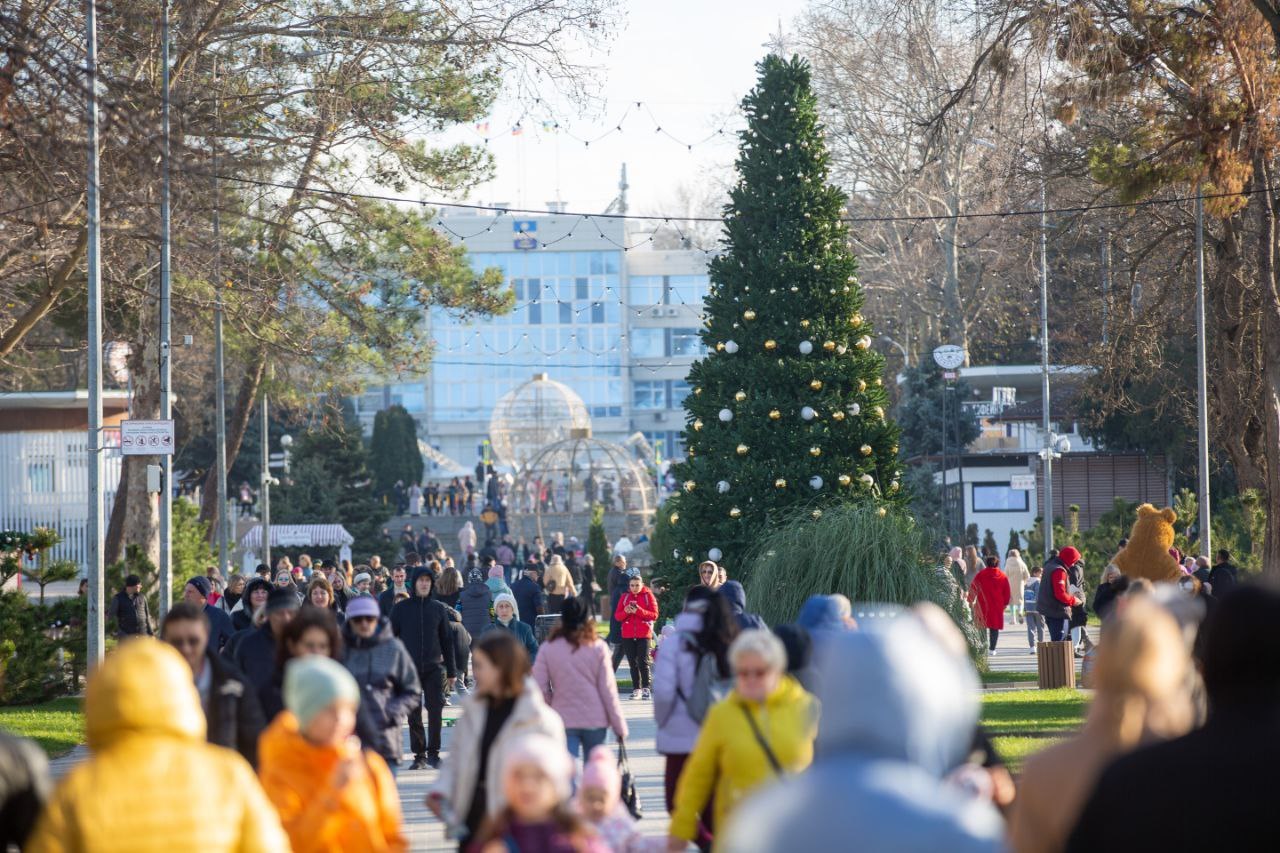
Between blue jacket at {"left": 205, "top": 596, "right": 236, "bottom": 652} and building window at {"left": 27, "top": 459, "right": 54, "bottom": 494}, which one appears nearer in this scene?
blue jacket at {"left": 205, "top": 596, "right": 236, "bottom": 652}

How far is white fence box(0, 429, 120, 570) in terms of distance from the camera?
3591 centimetres

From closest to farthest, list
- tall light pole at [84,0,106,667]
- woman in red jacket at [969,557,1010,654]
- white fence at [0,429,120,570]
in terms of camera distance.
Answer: tall light pole at [84,0,106,667] < woman in red jacket at [969,557,1010,654] < white fence at [0,429,120,570]

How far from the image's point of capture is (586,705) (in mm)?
10859

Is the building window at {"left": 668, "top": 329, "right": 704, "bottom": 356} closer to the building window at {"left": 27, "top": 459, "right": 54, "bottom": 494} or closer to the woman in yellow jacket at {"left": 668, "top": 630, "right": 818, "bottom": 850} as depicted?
the building window at {"left": 27, "top": 459, "right": 54, "bottom": 494}

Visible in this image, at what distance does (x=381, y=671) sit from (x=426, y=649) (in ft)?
18.8

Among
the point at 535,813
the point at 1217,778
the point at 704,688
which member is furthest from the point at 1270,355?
the point at 1217,778

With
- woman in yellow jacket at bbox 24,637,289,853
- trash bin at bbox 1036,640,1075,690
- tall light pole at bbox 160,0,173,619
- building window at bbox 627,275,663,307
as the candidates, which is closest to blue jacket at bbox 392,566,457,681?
tall light pole at bbox 160,0,173,619

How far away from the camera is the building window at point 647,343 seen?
117225mm

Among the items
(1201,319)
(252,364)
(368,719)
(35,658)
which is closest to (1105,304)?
(1201,319)

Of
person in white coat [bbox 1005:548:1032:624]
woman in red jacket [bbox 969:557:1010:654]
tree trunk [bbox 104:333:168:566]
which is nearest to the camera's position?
woman in red jacket [bbox 969:557:1010:654]

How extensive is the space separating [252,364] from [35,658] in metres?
12.7

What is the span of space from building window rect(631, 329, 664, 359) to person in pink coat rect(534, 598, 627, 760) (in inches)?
4161

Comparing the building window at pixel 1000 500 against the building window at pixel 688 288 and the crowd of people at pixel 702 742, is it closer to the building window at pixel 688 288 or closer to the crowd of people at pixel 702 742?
the crowd of people at pixel 702 742

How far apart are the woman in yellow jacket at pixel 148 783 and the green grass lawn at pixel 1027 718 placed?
8.51 m
